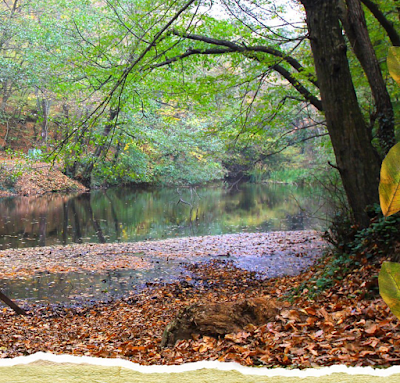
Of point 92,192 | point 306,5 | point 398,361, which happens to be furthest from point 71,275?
point 92,192

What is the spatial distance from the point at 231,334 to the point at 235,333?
0.28ft

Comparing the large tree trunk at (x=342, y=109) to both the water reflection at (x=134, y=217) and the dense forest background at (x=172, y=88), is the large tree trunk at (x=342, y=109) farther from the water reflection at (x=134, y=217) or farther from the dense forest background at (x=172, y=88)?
the water reflection at (x=134, y=217)

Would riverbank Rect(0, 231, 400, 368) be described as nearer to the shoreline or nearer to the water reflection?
the shoreline

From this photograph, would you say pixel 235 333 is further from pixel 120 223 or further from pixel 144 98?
pixel 120 223

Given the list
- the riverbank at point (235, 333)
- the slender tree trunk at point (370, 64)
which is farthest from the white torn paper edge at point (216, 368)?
the slender tree trunk at point (370, 64)

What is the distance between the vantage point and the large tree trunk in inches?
204

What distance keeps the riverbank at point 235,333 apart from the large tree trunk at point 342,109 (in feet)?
3.38

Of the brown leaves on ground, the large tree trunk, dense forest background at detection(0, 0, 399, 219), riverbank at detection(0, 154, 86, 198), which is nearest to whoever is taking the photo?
the brown leaves on ground

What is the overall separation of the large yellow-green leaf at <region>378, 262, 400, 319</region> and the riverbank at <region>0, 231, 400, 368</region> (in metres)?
1.68

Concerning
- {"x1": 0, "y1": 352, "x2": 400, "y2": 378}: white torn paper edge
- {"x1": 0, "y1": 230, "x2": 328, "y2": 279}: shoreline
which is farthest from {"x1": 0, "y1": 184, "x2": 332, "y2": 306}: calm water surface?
{"x1": 0, "y1": 352, "x2": 400, "y2": 378}: white torn paper edge

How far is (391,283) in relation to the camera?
0.48 metres

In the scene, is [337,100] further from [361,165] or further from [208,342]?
[208,342]

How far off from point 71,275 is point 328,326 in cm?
710

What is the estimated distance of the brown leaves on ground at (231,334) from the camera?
2.41m
